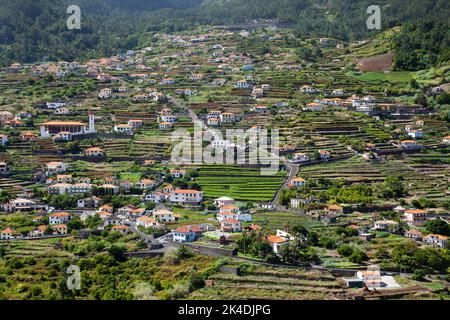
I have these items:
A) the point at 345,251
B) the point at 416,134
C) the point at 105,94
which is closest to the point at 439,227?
the point at 345,251

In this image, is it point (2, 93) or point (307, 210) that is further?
point (2, 93)

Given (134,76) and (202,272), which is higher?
(134,76)

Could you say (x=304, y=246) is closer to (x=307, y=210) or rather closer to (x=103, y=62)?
(x=307, y=210)

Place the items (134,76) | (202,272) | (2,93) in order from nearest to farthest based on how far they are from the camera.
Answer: (202,272)
(2,93)
(134,76)

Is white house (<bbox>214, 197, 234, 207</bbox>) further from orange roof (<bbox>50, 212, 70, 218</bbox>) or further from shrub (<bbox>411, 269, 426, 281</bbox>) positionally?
shrub (<bbox>411, 269, 426, 281</bbox>)

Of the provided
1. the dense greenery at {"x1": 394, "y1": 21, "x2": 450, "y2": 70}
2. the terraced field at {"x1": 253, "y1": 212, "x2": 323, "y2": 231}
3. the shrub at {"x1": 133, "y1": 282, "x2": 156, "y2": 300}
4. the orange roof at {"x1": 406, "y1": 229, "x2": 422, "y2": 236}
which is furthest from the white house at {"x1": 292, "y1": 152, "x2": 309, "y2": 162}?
the dense greenery at {"x1": 394, "y1": 21, "x2": 450, "y2": 70}
